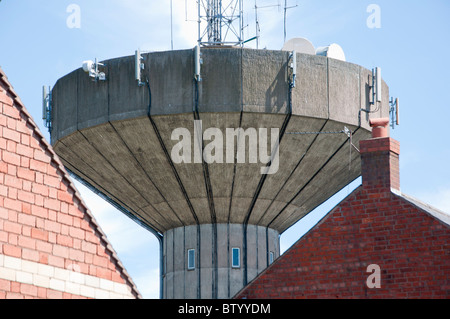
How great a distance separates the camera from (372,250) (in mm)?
20109

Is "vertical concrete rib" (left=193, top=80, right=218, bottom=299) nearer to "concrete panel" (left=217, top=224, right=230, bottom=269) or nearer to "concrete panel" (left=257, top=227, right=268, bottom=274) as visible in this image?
"concrete panel" (left=217, top=224, right=230, bottom=269)

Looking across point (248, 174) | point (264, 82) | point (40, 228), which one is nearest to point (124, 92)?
point (264, 82)

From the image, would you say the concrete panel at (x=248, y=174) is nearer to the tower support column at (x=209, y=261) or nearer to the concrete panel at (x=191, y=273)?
the tower support column at (x=209, y=261)

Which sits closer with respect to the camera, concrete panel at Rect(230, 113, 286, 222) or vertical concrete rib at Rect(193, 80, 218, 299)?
vertical concrete rib at Rect(193, 80, 218, 299)

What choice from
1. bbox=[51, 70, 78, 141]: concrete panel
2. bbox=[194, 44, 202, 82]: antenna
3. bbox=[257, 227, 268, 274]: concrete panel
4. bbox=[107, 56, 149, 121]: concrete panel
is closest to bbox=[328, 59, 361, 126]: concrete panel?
bbox=[194, 44, 202, 82]: antenna

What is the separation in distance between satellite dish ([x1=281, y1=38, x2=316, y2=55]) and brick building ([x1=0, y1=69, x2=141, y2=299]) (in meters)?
10.3

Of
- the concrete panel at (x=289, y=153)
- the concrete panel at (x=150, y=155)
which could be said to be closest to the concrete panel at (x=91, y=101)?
the concrete panel at (x=150, y=155)

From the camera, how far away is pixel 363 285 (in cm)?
1997

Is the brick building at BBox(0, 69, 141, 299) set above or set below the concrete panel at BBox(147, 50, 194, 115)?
below

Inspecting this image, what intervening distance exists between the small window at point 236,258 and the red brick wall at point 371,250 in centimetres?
638

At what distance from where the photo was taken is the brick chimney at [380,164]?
2034 centimetres

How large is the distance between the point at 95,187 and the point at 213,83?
5719mm

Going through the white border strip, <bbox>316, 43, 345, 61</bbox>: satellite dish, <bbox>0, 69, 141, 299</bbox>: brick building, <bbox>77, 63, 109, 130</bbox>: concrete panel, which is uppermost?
<bbox>316, 43, 345, 61</bbox>: satellite dish

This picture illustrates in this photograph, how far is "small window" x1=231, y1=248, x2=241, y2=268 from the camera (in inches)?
1086
